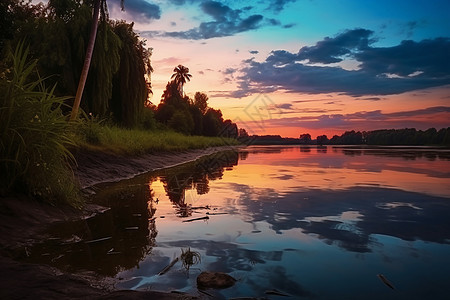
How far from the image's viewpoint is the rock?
Answer: 121 inches

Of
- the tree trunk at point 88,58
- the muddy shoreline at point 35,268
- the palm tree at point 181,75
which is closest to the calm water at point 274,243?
the muddy shoreline at point 35,268

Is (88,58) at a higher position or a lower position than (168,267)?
higher

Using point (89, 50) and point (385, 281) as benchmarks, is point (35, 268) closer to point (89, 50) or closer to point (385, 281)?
point (385, 281)

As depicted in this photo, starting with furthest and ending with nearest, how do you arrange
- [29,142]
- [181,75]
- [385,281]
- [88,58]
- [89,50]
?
[181,75], [89,50], [88,58], [29,142], [385,281]

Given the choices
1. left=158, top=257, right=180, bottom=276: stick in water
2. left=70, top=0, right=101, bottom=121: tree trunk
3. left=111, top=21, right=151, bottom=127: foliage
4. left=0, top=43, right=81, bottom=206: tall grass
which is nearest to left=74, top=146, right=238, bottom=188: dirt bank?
left=0, top=43, right=81, bottom=206: tall grass

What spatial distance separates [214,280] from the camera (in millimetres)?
3129

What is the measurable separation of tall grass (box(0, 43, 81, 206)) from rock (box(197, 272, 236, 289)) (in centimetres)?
311

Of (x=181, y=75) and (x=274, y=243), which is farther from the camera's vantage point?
(x=181, y=75)

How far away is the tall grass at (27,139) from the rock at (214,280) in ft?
10.2

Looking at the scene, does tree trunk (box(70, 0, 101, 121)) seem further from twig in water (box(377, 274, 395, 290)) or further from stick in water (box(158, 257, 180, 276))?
twig in water (box(377, 274, 395, 290))

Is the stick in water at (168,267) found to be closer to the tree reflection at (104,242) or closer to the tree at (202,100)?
the tree reflection at (104,242)

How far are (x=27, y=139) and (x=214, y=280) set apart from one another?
3680 millimetres

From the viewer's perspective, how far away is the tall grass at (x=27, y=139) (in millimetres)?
4809

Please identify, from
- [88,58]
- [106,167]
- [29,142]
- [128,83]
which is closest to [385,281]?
[29,142]
